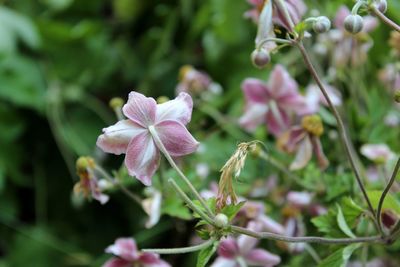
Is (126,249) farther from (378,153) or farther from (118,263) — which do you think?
(378,153)

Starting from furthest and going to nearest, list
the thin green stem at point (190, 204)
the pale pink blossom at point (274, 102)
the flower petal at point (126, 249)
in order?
1. the pale pink blossom at point (274, 102)
2. the flower petal at point (126, 249)
3. the thin green stem at point (190, 204)

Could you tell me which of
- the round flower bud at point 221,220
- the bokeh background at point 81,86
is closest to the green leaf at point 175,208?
the round flower bud at point 221,220

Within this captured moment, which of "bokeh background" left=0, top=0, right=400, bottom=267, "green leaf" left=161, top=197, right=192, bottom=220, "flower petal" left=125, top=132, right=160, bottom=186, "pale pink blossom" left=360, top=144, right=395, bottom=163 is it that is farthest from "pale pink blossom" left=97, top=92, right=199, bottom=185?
"bokeh background" left=0, top=0, right=400, bottom=267

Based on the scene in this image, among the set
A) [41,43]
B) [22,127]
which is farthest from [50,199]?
[41,43]

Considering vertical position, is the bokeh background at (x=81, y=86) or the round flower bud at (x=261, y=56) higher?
the bokeh background at (x=81, y=86)

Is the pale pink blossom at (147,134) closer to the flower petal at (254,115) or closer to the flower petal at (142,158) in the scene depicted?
the flower petal at (142,158)

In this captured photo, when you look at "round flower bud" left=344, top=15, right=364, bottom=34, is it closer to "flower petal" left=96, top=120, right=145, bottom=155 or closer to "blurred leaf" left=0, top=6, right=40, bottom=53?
"flower petal" left=96, top=120, right=145, bottom=155
